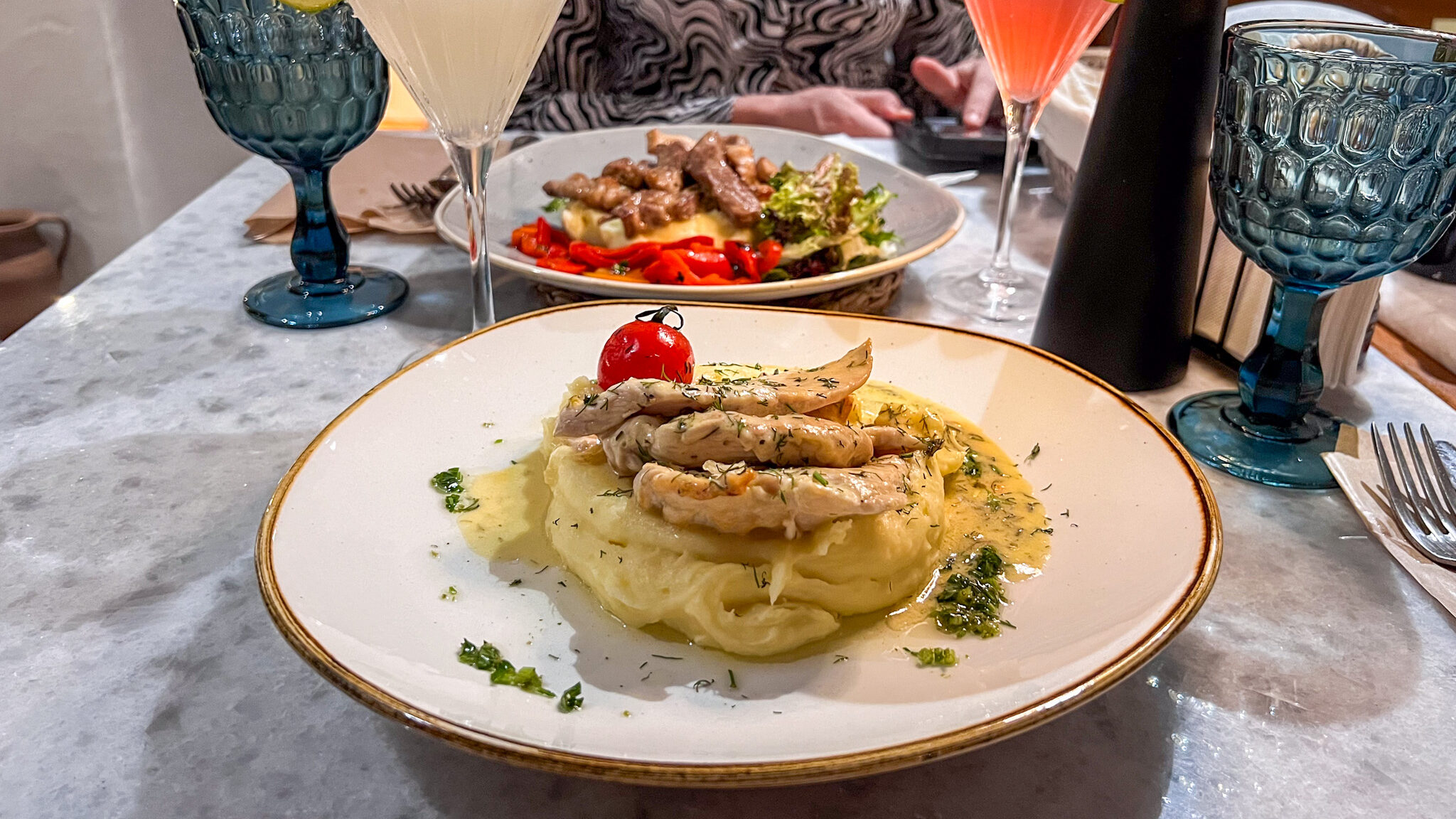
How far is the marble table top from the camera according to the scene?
48.3 inches

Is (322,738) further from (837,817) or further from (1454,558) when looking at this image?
(1454,558)

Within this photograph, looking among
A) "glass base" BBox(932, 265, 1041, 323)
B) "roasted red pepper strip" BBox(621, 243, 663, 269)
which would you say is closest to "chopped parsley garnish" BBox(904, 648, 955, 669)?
"glass base" BBox(932, 265, 1041, 323)

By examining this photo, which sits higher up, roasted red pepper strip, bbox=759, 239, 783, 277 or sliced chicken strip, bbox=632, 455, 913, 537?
sliced chicken strip, bbox=632, 455, 913, 537

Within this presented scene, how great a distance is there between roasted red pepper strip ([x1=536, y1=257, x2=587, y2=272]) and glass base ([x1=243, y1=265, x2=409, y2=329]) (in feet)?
1.46

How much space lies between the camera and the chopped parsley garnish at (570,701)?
1.17m

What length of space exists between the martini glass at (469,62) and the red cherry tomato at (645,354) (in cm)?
75

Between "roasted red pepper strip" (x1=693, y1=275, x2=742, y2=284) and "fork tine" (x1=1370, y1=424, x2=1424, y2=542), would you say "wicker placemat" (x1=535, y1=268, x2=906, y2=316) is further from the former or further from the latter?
"fork tine" (x1=1370, y1=424, x2=1424, y2=542)

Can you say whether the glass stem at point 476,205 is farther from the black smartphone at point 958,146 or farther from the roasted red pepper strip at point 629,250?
the black smartphone at point 958,146

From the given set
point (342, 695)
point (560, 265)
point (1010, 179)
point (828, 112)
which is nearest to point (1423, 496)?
point (1010, 179)

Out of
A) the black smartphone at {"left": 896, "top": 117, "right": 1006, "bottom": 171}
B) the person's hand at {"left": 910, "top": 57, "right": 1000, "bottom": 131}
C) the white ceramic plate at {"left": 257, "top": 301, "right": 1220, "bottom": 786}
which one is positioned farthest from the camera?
the person's hand at {"left": 910, "top": 57, "right": 1000, "bottom": 131}

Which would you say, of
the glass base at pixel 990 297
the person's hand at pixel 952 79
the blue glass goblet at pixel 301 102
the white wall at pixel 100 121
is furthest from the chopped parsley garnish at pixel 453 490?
the white wall at pixel 100 121

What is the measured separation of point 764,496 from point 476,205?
1354mm

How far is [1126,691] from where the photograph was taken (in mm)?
1417

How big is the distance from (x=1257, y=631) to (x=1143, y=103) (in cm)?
118
